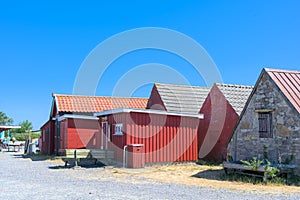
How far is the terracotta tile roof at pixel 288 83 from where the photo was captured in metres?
12.4

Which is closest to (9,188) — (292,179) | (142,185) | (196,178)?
(142,185)

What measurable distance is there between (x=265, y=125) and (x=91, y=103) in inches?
605

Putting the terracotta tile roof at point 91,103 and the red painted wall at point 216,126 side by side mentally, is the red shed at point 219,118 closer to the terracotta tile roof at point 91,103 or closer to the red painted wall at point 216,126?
the red painted wall at point 216,126

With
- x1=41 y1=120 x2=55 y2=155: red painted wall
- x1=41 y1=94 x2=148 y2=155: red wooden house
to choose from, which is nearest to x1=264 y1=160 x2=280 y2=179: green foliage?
x1=41 y1=94 x2=148 y2=155: red wooden house

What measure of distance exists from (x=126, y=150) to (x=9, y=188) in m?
7.21

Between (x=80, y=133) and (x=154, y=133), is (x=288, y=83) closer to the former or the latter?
(x=154, y=133)

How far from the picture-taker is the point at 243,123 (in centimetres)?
1435

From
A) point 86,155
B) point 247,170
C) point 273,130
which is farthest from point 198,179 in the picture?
point 86,155

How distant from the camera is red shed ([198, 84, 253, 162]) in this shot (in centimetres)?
1961

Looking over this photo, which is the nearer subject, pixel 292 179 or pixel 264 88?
pixel 292 179

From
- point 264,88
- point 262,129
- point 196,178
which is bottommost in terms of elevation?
point 196,178

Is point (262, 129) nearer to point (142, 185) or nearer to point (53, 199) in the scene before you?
point (142, 185)

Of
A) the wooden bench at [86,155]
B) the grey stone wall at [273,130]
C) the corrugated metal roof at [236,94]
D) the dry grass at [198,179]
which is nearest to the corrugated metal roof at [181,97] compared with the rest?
the corrugated metal roof at [236,94]

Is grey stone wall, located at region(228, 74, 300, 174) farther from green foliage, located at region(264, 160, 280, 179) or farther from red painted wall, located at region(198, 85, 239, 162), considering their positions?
red painted wall, located at region(198, 85, 239, 162)
